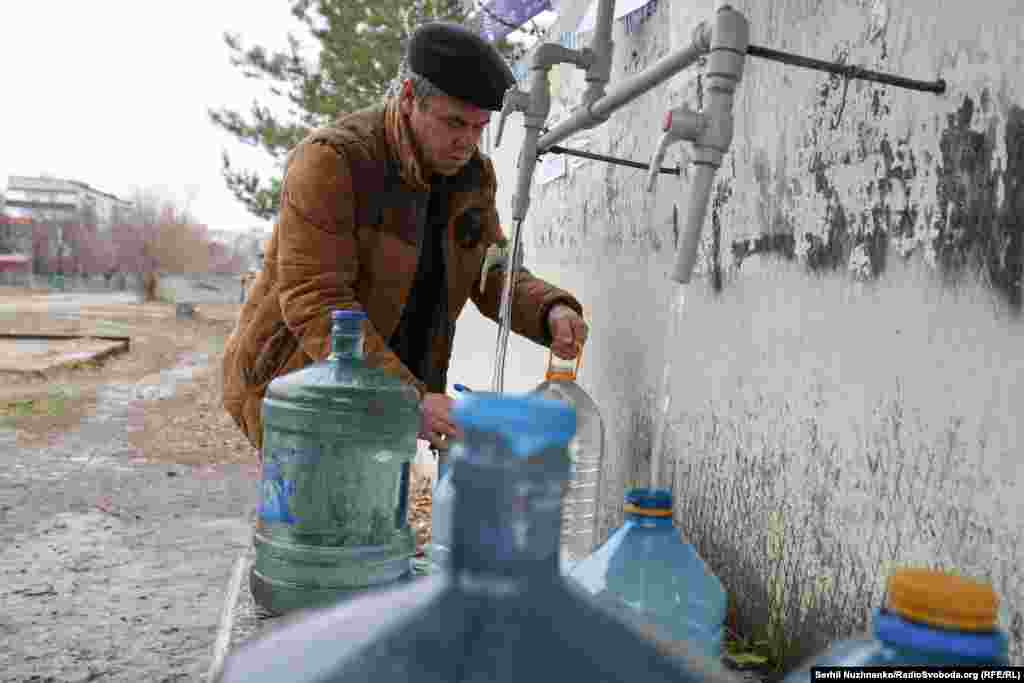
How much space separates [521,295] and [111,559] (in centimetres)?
270

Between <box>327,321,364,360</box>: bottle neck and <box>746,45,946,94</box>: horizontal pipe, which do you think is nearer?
<box>746,45,946,94</box>: horizontal pipe

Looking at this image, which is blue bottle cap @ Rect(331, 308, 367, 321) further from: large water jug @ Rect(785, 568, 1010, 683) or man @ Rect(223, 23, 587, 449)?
large water jug @ Rect(785, 568, 1010, 683)

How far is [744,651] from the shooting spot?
2.01 meters

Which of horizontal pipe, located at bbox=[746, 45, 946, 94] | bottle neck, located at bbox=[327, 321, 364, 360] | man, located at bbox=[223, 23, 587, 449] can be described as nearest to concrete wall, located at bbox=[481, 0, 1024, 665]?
horizontal pipe, located at bbox=[746, 45, 946, 94]

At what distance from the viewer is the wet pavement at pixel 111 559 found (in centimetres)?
308

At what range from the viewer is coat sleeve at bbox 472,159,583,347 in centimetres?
258

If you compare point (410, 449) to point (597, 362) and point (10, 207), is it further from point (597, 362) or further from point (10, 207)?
point (10, 207)

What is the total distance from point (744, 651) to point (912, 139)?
3.73 feet

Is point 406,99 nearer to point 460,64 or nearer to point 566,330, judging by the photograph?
point 460,64

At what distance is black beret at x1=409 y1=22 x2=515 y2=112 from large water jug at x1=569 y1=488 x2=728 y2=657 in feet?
4.10

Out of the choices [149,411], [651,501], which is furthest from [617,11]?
[149,411]

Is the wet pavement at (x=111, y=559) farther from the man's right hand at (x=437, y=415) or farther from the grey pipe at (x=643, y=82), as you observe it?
the grey pipe at (x=643, y=82)

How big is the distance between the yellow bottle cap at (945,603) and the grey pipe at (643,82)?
3.12 feet

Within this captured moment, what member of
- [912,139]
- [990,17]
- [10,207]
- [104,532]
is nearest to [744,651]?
[912,139]
